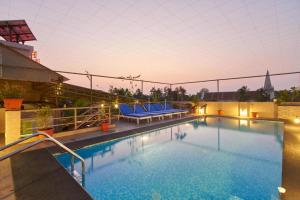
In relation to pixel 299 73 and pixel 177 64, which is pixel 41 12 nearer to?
pixel 177 64

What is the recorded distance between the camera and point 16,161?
281 cm

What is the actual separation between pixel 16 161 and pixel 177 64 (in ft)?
32.3

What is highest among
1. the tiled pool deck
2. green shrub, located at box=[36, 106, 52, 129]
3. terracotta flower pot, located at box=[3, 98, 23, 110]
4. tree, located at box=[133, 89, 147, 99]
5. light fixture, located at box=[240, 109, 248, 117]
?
tree, located at box=[133, 89, 147, 99]

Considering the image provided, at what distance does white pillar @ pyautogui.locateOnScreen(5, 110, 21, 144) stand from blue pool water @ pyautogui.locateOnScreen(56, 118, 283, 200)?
1.46 metres

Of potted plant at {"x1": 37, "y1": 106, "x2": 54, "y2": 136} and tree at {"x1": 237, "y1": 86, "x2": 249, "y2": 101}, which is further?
tree at {"x1": 237, "y1": 86, "x2": 249, "y2": 101}

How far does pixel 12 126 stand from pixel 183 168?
13.9 feet

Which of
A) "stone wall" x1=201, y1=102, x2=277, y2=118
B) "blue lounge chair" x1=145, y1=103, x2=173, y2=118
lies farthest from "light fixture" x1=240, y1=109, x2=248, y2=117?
"blue lounge chair" x1=145, y1=103, x2=173, y2=118

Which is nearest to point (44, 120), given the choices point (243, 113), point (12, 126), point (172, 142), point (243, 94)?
point (12, 126)

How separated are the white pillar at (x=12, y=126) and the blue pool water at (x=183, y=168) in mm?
1461

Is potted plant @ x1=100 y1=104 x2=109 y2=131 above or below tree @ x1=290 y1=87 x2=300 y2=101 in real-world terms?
below

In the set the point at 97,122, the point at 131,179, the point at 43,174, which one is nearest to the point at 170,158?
the point at 131,179

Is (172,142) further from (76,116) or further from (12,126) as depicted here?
(12,126)

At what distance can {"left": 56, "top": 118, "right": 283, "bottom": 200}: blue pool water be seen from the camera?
8.02ft

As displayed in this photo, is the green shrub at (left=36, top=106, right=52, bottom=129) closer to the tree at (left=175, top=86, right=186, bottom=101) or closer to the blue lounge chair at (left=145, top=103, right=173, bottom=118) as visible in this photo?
the blue lounge chair at (left=145, top=103, right=173, bottom=118)
